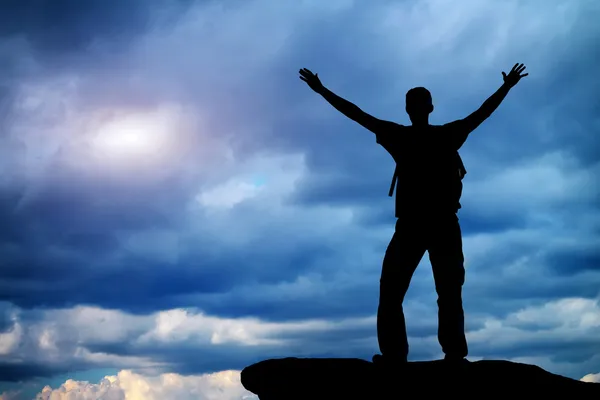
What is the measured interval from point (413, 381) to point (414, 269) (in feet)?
5.87

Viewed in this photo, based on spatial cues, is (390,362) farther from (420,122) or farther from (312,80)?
(312,80)

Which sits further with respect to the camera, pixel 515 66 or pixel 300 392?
pixel 515 66

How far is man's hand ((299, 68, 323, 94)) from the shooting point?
10658 millimetres

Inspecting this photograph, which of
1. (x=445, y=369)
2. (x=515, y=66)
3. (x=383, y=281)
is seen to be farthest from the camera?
(x=515, y=66)

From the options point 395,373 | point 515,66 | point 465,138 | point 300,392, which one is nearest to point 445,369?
point 395,373

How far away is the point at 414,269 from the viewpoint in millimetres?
10258

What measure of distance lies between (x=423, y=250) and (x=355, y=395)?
258cm

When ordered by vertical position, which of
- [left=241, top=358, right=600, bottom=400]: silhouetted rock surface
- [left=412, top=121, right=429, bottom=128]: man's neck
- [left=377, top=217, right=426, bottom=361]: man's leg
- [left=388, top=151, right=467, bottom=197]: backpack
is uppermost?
[left=412, top=121, right=429, bottom=128]: man's neck

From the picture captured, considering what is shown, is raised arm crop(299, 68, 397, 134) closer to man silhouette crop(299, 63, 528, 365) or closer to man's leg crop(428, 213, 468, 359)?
man silhouette crop(299, 63, 528, 365)

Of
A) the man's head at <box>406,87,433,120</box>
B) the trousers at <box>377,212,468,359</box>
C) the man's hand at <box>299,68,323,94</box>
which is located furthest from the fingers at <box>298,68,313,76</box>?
the trousers at <box>377,212,468,359</box>

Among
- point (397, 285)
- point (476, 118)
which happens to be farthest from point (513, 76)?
point (397, 285)

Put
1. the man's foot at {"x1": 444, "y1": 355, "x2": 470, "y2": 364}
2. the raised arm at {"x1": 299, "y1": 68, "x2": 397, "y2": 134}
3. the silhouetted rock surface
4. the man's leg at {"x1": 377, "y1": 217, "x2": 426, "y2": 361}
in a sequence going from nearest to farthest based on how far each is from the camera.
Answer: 1. the silhouetted rock surface
2. the man's foot at {"x1": 444, "y1": 355, "x2": 470, "y2": 364}
3. the man's leg at {"x1": 377, "y1": 217, "x2": 426, "y2": 361}
4. the raised arm at {"x1": 299, "y1": 68, "x2": 397, "y2": 134}

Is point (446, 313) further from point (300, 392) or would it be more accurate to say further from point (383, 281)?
point (300, 392)

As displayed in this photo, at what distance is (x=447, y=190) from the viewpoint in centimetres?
1029
